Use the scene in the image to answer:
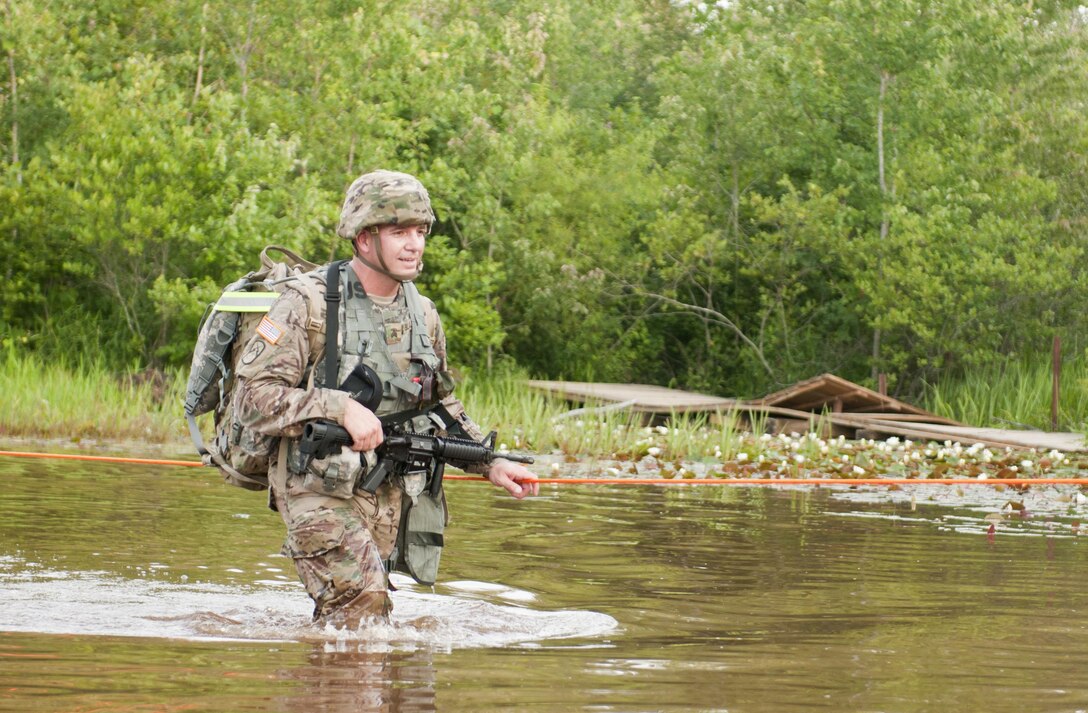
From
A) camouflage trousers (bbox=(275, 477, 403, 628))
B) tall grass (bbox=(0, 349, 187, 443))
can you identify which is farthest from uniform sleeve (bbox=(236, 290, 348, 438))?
tall grass (bbox=(0, 349, 187, 443))

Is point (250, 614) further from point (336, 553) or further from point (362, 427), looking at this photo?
point (362, 427)

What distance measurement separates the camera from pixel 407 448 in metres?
5.93

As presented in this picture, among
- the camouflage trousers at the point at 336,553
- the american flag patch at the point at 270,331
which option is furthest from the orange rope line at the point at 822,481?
the american flag patch at the point at 270,331

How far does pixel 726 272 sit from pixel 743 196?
1.11 metres

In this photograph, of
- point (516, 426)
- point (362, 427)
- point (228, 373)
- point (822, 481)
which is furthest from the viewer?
point (516, 426)

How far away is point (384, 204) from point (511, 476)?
3.56ft

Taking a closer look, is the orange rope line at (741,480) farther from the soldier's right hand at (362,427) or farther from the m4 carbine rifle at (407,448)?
the soldier's right hand at (362,427)

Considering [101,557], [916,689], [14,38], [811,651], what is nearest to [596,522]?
[101,557]

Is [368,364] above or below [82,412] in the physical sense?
above

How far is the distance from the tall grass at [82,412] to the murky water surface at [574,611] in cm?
391

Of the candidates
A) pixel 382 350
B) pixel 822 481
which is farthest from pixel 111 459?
pixel 382 350

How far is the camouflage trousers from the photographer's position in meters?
5.78

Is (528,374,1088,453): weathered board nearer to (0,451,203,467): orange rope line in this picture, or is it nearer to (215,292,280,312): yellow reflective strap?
(0,451,203,467): orange rope line

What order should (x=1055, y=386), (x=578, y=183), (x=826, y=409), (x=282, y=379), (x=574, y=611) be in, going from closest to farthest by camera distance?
(x=282, y=379)
(x=574, y=611)
(x=1055, y=386)
(x=826, y=409)
(x=578, y=183)
